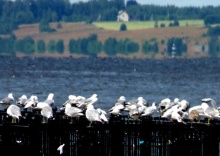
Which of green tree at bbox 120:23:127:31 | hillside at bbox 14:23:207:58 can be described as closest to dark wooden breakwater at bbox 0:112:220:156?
hillside at bbox 14:23:207:58

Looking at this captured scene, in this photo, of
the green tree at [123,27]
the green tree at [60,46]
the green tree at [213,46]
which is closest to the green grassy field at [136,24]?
the green tree at [123,27]

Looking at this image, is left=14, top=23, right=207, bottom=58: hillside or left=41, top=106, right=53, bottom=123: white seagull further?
left=14, top=23, right=207, bottom=58: hillside

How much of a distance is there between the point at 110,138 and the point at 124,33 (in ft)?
442

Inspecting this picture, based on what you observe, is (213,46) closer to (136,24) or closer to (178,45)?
(178,45)

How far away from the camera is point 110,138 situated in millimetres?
19109

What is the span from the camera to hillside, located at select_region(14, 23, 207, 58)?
150750mm

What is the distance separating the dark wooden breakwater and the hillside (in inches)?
5061

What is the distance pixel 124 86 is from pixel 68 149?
51257 mm

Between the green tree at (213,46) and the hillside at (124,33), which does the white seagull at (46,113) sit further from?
the green tree at (213,46)

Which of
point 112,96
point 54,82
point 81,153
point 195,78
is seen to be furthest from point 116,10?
point 81,153

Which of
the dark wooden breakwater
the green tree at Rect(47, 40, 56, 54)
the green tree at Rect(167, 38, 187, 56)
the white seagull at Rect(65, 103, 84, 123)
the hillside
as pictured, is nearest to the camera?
the dark wooden breakwater

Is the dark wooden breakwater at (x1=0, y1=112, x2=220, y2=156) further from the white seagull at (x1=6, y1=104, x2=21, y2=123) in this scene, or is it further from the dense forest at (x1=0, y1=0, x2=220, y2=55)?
the dense forest at (x1=0, y1=0, x2=220, y2=55)

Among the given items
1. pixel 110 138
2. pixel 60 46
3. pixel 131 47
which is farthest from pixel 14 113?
pixel 131 47

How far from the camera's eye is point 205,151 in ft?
61.4
